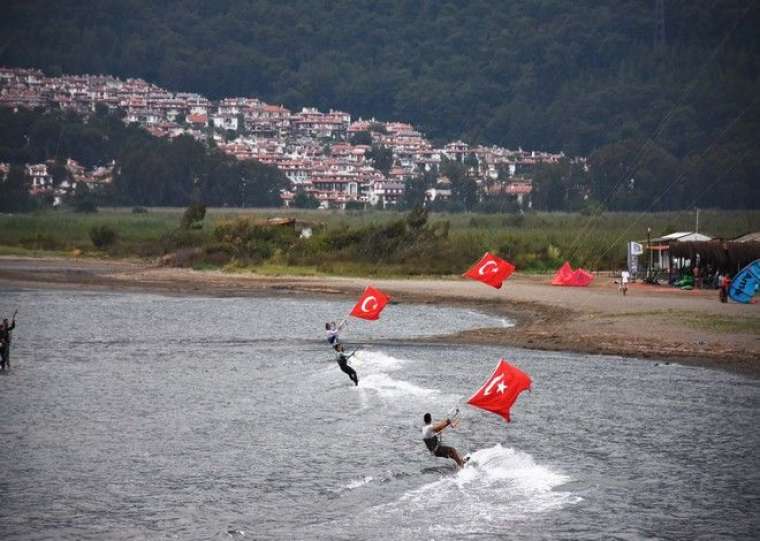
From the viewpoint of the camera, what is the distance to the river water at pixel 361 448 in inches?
1000

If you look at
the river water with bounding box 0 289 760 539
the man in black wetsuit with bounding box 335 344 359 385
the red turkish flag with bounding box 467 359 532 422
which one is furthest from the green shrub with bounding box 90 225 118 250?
the red turkish flag with bounding box 467 359 532 422

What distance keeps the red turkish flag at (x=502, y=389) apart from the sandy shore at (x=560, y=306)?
573 inches

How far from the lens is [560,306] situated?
197 feet

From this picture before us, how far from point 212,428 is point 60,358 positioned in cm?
1632

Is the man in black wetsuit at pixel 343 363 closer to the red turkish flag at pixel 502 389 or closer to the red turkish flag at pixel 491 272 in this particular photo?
the red turkish flag at pixel 491 272

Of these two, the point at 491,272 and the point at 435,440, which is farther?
the point at 491,272

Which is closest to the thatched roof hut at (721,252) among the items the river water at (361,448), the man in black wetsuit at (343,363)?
the river water at (361,448)

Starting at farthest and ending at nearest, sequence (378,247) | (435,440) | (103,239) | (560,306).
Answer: (103,239) → (378,247) → (560,306) → (435,440)

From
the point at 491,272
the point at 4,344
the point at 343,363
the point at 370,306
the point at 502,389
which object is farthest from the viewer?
the point at 491,272

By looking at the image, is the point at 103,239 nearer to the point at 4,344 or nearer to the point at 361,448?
the point at 4,344

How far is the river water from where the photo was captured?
25.4 m

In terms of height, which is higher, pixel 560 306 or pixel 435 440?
pixel 560 306

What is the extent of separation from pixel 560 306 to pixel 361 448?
1164 inches

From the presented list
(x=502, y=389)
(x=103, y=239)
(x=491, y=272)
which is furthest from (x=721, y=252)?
(x=103, y=239)
